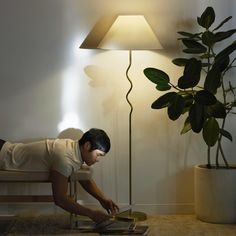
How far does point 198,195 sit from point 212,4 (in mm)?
1235

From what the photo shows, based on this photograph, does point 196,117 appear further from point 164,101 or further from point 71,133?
point 71,133

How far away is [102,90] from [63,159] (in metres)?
0.66

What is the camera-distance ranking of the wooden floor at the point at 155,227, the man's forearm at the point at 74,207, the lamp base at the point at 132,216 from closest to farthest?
the man's forearm at the point at 74,207, the wooden floor at the point at 155,227, the lamp base at the point at 132,216

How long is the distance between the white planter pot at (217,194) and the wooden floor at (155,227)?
56 millimetres

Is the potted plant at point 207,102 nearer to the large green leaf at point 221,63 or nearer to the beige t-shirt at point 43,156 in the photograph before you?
the large green leaf at point 221,63

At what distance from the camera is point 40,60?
11.1 ft

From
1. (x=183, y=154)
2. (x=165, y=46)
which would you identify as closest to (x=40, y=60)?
(x=165, y=46)

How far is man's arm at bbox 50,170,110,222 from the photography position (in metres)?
2.83

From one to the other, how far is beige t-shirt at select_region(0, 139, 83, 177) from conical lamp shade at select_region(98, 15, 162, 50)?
62cm

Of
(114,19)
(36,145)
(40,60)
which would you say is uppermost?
(114,19)

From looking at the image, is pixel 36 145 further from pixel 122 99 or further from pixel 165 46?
pixel 165 46

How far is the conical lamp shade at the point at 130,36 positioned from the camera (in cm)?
306

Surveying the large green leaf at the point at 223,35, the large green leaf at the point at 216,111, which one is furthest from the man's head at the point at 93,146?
the large green leaf at the point at 223,35

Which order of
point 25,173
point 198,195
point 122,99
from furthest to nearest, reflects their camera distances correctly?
point 122,99 < point 198,195 < point 25,173
